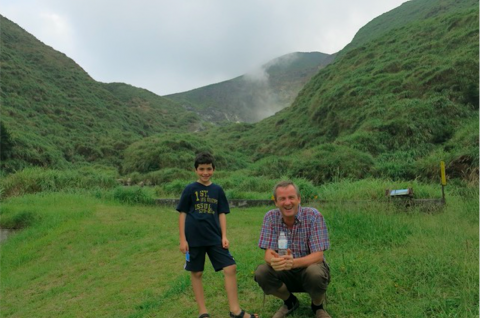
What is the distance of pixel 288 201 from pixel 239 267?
2092 mm

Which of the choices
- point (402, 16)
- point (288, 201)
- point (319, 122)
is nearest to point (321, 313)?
point (288, 201)

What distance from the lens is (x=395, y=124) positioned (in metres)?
19.8

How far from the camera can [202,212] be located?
3426mm

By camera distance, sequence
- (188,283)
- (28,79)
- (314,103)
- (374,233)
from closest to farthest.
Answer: (188,283) → (374,233) → (314,103) → (28,79)

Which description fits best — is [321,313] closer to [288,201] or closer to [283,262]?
[283,262]

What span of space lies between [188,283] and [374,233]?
2778 mm

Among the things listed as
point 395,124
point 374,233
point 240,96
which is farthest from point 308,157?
point 240,96

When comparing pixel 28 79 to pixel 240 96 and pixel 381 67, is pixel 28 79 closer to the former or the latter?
pixel 381 67

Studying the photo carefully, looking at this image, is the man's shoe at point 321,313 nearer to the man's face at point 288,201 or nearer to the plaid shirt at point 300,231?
the plaid shirt at point 300,231

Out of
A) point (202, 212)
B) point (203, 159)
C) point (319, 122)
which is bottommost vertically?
point (202, 212)

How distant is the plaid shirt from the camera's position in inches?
121

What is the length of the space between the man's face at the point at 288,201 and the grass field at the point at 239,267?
99cm

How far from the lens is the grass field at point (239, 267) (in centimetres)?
335

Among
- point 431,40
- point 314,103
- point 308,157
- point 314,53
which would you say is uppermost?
point 314,53
